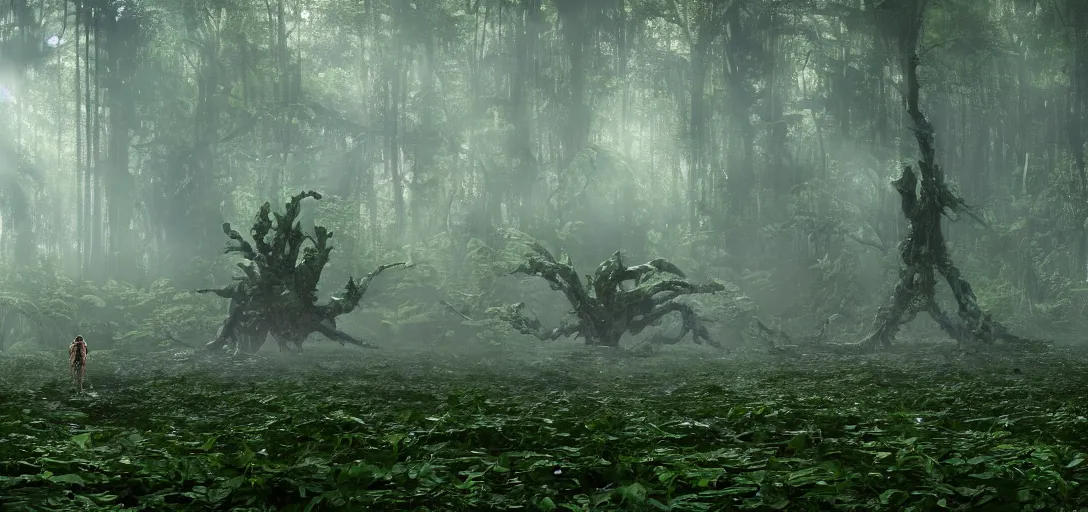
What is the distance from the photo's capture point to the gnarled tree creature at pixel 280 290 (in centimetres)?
1767

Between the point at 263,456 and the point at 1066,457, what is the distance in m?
4.47

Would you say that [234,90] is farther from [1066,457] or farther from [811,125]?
[1066,457]

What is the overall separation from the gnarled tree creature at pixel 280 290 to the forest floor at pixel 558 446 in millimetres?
6507

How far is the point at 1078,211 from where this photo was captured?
2877 centimetres

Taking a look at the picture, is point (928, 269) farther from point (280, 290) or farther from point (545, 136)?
point (545, 136)

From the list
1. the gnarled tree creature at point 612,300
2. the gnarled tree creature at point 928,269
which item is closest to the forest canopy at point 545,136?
the gnarled tree creature at point 612,300

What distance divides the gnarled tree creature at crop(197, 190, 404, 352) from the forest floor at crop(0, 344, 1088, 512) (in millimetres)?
6507

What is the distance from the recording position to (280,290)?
59.6 ft

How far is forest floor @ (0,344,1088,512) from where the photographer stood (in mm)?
4223

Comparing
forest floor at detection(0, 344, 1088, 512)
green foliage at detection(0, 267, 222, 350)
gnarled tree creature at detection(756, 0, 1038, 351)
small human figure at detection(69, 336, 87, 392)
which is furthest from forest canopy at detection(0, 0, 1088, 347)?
forest floor at detection(0, 344, 1088, 512)

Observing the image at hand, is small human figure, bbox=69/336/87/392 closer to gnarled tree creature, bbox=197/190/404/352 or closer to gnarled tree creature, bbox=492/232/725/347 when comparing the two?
gnarled tree creature, bbox=197/190/404/352

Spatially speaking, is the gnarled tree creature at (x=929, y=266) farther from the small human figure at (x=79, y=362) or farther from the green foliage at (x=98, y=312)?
the green foliage at (x=98, y=312)

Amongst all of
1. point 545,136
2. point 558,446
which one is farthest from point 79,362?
point 545,136

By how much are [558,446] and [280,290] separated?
13.6 m
